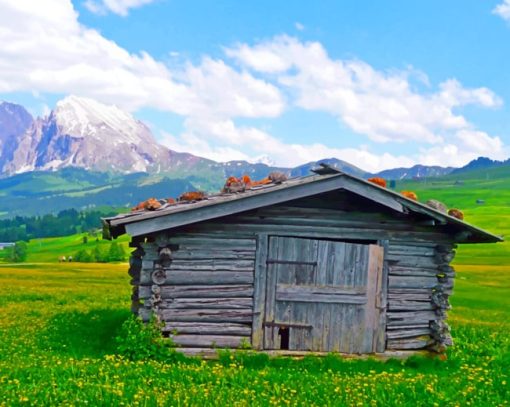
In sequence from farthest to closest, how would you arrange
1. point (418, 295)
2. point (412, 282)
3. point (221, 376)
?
point (418, 295), point (412, 282), point (221, 376)

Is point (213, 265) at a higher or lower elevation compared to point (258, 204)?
lower

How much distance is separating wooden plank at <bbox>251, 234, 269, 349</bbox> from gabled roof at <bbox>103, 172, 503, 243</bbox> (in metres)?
1.19

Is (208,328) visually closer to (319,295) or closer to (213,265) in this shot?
(213,265)

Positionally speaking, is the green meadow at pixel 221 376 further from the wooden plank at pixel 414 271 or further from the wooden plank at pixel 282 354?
the wooden plank at pixel 414 271

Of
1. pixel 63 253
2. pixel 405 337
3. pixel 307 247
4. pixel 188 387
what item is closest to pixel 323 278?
pixel 307 247

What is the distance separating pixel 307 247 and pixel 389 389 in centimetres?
523

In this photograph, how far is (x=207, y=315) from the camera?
15.0 metres

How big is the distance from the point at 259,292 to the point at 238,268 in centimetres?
80

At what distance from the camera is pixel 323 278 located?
1528 centimetres

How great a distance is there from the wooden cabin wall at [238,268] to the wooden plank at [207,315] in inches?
1.0

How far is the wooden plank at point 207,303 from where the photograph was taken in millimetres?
14812

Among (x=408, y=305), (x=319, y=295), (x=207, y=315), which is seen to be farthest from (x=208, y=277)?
(x=408, y=305)

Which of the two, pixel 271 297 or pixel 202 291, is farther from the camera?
pixel 271 297

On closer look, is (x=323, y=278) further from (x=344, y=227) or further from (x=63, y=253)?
(x=63, y=253)
